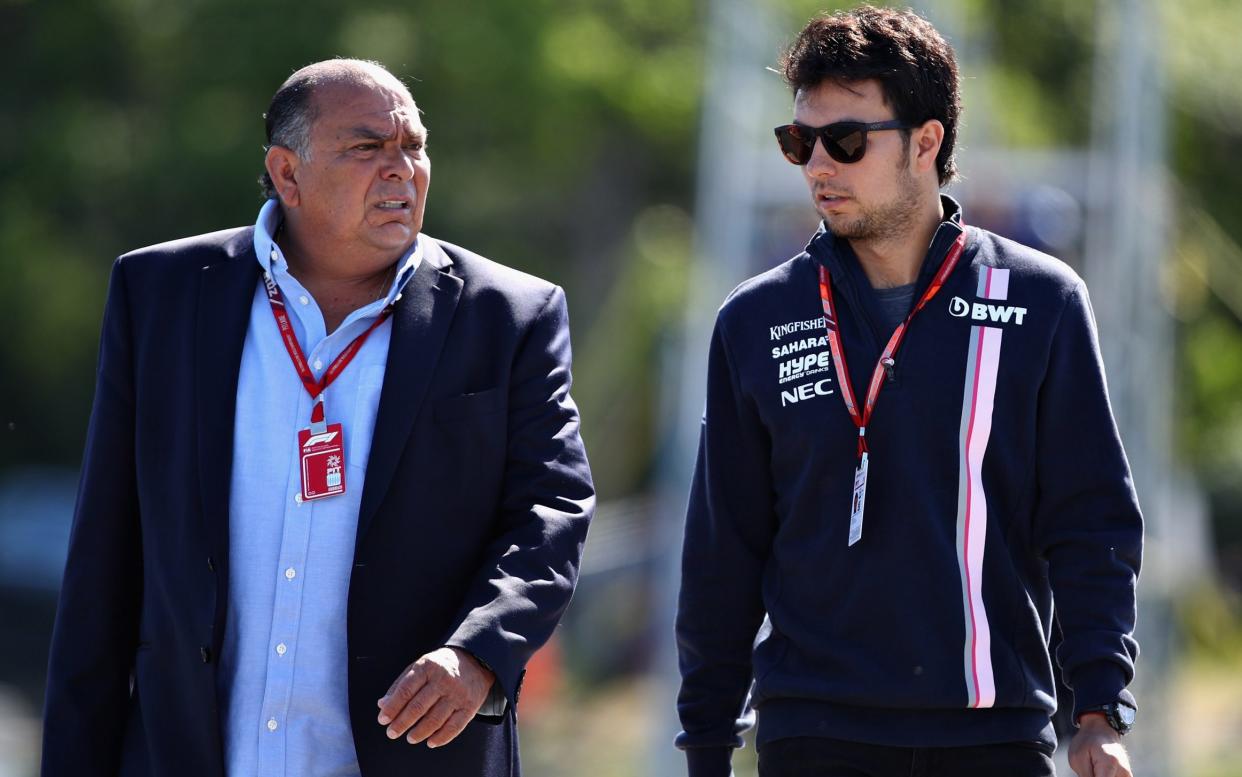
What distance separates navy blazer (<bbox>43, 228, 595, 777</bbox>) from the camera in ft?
11.8

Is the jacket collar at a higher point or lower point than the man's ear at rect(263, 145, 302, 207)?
lower

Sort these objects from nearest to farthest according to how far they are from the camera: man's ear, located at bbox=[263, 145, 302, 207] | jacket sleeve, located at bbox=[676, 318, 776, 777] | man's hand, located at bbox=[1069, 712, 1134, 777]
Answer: man's hand, located at bbox=[1069, 712, 1134, 777], jacket sleeve, located at bbox=[676, 318, 776, 777], man's ear, located at bbox=[263, 145, 302, 207]

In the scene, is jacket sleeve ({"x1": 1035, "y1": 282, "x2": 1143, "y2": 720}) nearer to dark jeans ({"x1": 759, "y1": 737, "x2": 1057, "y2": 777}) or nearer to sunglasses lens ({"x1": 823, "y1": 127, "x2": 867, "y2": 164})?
dark jeans ({"x1": 759, "y1": 737, "x2": 1057, "y2": 777})

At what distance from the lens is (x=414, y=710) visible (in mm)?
3408

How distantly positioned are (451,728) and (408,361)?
73 cm

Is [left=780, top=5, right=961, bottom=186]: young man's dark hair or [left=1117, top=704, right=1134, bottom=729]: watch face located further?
[left=780, top=5, right=961, bottom=186]: young man's dark hair

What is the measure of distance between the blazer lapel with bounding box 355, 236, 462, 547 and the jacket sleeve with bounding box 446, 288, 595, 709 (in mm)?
184

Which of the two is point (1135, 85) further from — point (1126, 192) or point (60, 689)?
point (60, 689)

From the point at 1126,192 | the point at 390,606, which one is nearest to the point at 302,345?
the point at 390,606

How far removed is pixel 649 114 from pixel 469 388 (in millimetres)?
19787

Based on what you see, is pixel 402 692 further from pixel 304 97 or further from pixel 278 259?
pixel 304 97

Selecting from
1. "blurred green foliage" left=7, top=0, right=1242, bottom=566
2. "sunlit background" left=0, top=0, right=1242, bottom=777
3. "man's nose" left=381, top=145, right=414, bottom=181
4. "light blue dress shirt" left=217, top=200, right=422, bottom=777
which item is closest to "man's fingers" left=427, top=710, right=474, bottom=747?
"light blue dress shirt" left=217, top=200, right=422, bottom=777

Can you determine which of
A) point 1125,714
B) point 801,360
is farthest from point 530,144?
point 1125,714

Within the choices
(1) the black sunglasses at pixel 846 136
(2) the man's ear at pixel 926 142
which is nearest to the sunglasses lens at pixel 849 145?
(1) the black sunglasses at pixel 846 136
